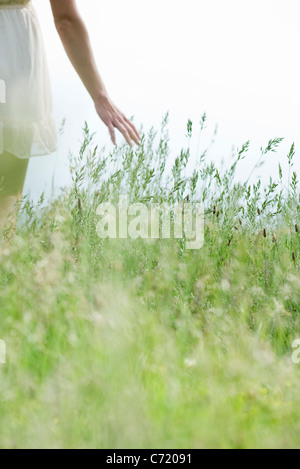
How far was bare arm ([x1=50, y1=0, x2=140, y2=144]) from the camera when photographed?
2590mm

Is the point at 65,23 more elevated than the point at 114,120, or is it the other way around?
the point at 65,23

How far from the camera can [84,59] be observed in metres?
2.66

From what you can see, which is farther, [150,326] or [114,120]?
[114,120]

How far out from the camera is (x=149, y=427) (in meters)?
1.45

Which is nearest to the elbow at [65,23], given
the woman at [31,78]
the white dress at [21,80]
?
the woman at [31,78]

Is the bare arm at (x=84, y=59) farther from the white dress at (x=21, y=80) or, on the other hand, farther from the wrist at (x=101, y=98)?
the white dress at (x=21, y=80)

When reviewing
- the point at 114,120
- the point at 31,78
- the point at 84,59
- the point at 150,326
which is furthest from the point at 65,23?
the point at 150,326

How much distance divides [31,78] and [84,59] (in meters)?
0.27

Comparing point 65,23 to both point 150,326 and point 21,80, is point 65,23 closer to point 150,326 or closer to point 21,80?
point 21,80

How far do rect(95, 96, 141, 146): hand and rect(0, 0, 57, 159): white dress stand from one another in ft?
1.16

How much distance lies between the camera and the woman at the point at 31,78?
8.60 ft
